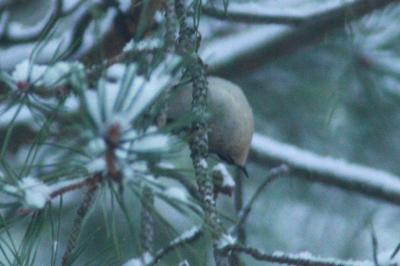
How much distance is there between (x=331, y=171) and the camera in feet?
6.51

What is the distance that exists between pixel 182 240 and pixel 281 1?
1444mm

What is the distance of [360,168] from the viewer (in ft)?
6.50

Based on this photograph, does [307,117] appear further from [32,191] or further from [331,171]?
[32,191]

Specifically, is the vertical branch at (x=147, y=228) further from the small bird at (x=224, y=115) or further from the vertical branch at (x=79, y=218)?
the small bird at (x=224, y=115)

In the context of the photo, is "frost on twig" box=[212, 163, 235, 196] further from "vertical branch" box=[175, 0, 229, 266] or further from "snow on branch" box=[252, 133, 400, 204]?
"snow on branch" box=[252, 133, 400, 204]

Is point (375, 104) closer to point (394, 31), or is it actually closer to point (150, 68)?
point (394, 31)

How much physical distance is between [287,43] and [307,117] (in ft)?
1.18

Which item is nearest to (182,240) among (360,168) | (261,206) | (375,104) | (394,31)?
(360,168)

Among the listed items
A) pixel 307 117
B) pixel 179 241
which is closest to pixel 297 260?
pixel 179 241

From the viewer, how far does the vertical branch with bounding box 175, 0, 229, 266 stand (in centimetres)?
82

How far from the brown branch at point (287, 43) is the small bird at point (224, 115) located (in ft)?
2.85

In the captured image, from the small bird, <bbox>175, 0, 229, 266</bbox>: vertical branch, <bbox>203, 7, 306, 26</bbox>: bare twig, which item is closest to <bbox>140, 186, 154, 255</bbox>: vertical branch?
<bbox>175, 0, 229, 266</bbox>: vertical branch

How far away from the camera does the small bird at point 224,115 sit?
1.07 m

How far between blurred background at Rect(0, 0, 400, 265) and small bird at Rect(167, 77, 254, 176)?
769mm
